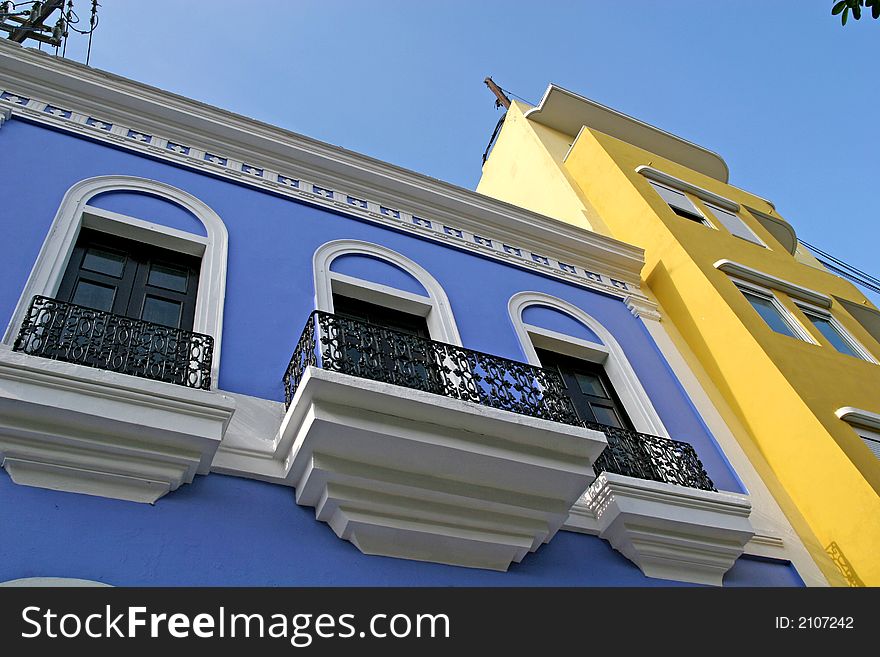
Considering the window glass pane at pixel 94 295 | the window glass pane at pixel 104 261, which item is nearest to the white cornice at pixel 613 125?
the window glass pane at pixel 104 261

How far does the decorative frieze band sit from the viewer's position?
7637mm

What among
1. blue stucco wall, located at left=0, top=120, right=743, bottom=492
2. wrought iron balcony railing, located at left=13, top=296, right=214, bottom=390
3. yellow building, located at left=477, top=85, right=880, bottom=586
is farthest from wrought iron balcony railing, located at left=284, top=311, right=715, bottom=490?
yellow building, located at left=477, top=85, right=880, bottom=586

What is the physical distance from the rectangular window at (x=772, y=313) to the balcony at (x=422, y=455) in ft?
15.4

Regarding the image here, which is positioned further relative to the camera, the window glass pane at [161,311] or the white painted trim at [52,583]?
the window glass pane at [161,311]

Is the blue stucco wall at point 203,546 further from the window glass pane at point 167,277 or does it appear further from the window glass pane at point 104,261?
the window glass pane at point 104,261

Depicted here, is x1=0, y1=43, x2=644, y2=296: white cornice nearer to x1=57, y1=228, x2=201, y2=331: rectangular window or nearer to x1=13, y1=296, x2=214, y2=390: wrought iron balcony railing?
x1=57, y1=228, x2=201, y2=331: rectangular window

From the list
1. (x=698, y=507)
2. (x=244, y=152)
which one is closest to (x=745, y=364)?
(x=698, y=507)

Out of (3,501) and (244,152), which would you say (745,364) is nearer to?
(244,152)

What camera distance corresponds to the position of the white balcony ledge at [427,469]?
198 inches

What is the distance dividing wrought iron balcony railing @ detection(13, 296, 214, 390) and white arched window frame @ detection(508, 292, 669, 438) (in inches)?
138

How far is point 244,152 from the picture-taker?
8453 mm

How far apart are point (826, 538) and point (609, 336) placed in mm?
2999

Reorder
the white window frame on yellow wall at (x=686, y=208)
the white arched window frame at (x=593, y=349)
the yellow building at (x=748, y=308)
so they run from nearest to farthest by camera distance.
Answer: the yellow building at (x=748, y=308) < the white arched window frame at (x=593, y=349) < the white window frame on yellow wall at (x=686, y=208)
